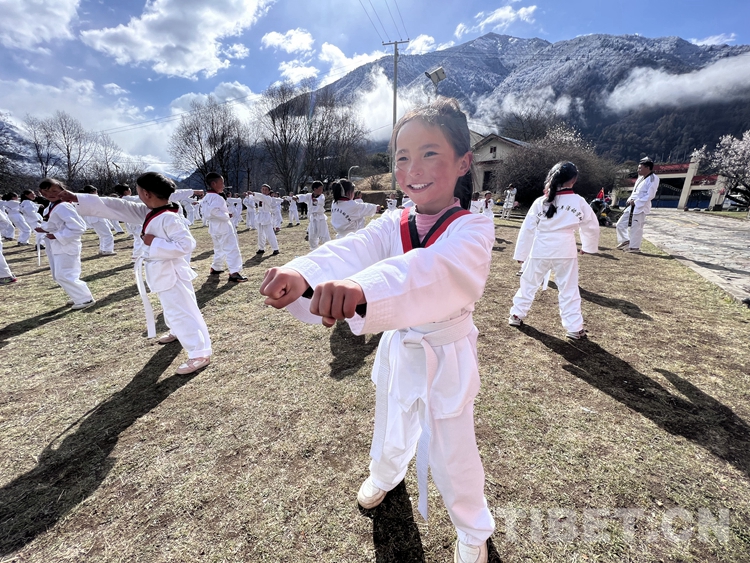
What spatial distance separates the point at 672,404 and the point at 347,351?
11.0ft

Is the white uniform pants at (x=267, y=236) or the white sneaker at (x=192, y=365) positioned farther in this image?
the white uniform pants at (x=267, y=236)

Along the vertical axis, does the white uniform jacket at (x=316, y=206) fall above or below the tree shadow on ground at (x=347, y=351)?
above

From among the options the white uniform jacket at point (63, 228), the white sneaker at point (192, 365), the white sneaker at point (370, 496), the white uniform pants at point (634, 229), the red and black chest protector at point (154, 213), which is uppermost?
the red and black chest protector at point (154, 213)

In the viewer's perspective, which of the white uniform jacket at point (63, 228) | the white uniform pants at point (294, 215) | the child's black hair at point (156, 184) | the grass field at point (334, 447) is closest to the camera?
the grass field at point (334, 447)

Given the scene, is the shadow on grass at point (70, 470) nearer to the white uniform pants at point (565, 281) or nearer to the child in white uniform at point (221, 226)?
the child in white uniform at point (221, 226)

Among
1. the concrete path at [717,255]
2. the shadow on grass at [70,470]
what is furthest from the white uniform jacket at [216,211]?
the concrete path at [717,255]

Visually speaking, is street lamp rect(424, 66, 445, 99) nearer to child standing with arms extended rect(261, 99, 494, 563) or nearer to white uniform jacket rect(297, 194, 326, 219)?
white uniform jacket rect(297, 194, 326, 219)

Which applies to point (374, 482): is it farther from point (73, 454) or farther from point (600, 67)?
point (600, 67)

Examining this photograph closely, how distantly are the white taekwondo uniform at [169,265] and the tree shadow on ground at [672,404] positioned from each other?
4.40 meters

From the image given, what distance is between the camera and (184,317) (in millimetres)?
3688

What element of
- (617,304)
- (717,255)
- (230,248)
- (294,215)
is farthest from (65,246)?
(717,255)

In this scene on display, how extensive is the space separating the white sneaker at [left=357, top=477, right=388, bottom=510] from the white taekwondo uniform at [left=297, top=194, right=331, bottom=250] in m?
8.13

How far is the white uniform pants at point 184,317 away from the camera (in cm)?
365

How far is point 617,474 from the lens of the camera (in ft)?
7.29
